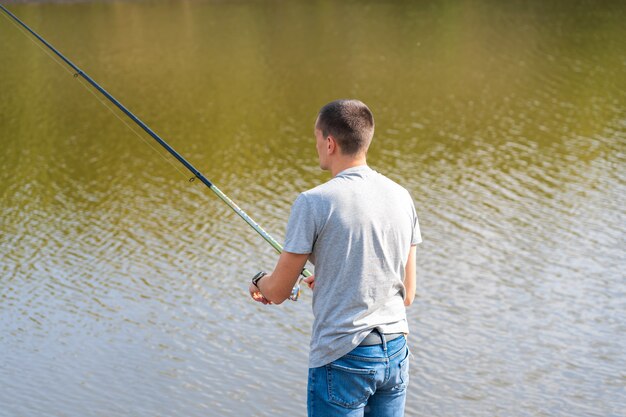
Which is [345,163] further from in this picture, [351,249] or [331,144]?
[351,249]

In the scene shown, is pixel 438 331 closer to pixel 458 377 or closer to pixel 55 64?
pixel 458 377

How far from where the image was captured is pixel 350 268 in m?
2.76

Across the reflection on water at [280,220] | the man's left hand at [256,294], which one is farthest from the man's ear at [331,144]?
the reflection on water at [280,220]

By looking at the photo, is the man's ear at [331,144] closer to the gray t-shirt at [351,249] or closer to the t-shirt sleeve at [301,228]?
the gray t-shirt at [351,249]

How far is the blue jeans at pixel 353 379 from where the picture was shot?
279 centimetres

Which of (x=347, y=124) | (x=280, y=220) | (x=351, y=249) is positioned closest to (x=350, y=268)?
(x=351, y=249)

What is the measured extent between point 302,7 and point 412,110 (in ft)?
49.6

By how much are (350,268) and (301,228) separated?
0.19 meters

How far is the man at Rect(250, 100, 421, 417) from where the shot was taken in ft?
8.91

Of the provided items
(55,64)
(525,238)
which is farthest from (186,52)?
(525,238)

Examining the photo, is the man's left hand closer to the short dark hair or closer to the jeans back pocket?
the jeans back pocket

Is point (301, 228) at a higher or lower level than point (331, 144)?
lower

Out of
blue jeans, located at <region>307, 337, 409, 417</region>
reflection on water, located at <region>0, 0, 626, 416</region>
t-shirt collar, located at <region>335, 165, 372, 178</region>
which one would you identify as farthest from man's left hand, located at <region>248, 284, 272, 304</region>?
reflection on water, located at <region>0, 0, 626, 416</region>

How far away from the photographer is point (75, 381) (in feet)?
20.6
